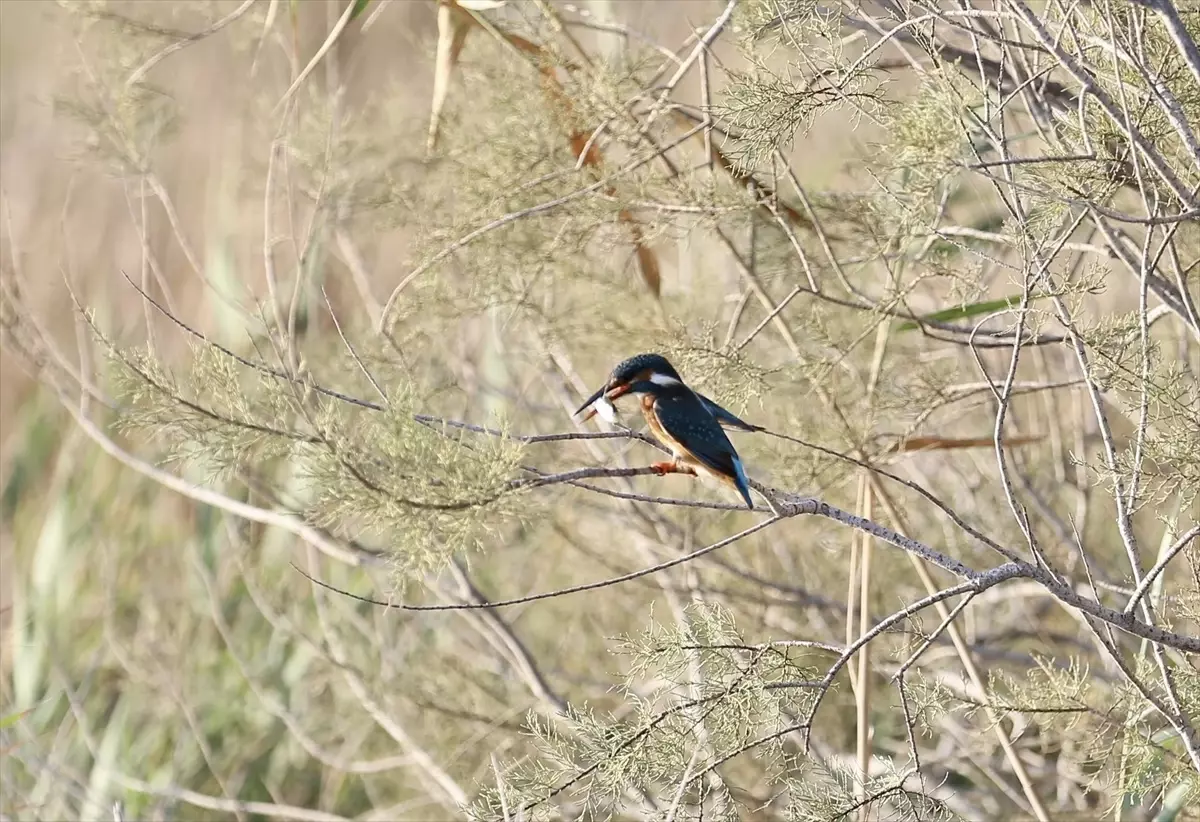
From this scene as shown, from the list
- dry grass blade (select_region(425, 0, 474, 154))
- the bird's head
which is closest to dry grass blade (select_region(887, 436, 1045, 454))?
the bird's head

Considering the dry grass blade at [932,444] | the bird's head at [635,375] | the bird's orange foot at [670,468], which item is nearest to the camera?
the bird's orange foot at [670,468]

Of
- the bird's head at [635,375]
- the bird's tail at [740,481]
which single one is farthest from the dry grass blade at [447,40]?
the bird's tail at [740,481]

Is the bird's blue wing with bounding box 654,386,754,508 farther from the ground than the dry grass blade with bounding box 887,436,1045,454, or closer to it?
farther from the ground

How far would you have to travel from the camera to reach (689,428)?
1.89m

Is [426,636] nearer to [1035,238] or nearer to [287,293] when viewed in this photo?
[287,293]

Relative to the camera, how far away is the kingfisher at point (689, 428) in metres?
1.86

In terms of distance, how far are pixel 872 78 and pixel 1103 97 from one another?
1.59 ft

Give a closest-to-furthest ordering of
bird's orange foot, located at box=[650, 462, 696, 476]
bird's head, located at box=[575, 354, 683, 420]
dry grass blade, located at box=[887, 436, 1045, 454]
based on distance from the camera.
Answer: bird's orange foot, located at box=[650, 462, 696, 476]
bird's head, located at box=[575, 354, 683, 420]
dry grass blade, located at box=[887, 436, 1045, 454]

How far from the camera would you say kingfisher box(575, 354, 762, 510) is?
1863 mm

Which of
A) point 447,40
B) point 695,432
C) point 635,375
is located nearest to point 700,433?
point 695,432

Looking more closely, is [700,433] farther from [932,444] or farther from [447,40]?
[447,40]

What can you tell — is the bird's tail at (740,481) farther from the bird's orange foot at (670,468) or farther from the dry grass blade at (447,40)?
the dry grass blade at (447,40)

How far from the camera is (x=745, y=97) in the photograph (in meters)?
1.87

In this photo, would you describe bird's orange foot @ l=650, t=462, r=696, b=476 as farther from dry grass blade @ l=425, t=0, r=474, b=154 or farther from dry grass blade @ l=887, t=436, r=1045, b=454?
dry grass blade @ l=425, t=0, r=474, b=154
